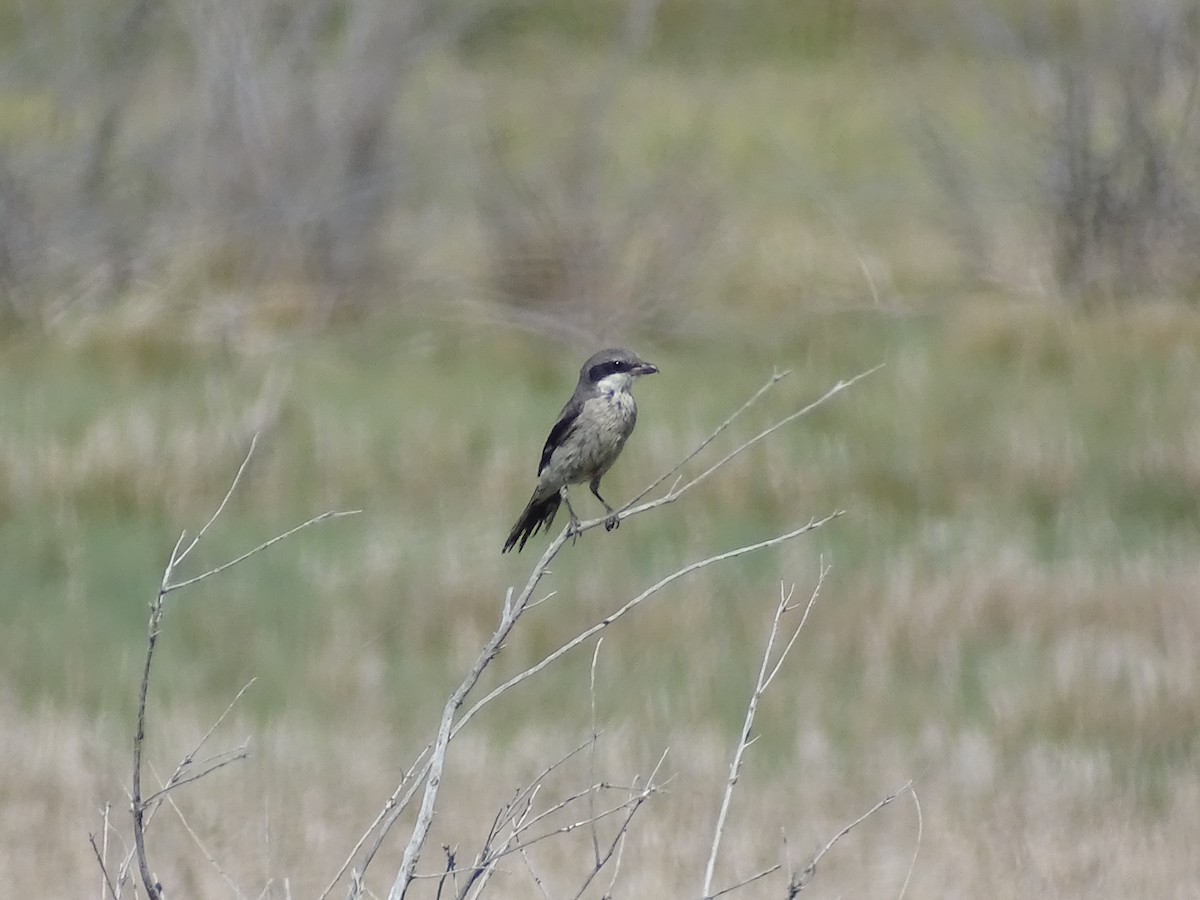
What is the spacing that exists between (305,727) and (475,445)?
3.65 m

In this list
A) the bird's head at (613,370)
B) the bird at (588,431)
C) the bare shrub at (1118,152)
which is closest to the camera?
the bird's head at (613,370)

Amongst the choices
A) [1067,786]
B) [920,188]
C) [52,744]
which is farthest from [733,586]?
[920,188]

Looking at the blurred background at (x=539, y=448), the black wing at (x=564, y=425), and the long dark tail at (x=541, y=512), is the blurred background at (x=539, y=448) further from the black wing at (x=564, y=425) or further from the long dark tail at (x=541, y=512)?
the black wing at (x=564, y=425)

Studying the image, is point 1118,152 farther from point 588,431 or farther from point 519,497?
point 588,431

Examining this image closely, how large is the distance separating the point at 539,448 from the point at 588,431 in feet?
18.3

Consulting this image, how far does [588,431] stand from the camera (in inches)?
203

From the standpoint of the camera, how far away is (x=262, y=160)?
16.1 m

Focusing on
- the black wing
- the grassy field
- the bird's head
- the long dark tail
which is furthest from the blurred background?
the bird's head

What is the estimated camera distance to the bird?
512 centimetres

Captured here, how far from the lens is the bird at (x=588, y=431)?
5117 millimetres

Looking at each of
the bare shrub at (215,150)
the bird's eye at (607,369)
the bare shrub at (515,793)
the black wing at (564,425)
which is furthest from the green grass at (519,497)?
the bird's eye at (607,369)

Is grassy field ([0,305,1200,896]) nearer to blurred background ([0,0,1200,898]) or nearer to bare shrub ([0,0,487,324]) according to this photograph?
blurred background ([0,0,1200,898])

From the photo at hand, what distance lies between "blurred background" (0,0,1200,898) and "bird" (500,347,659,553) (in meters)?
0.97

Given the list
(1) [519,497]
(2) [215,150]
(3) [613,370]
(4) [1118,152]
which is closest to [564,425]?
(3) [613,370]
